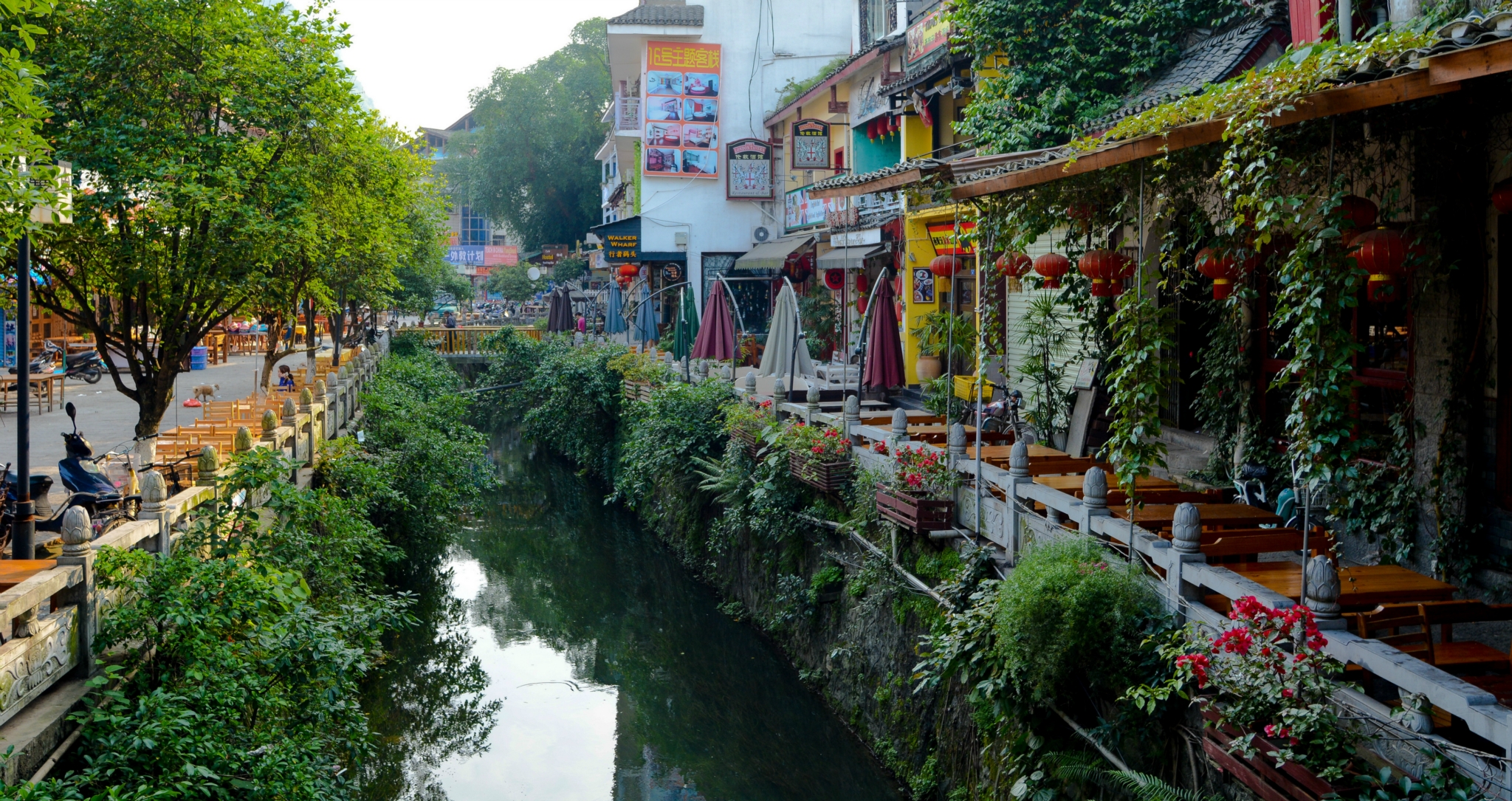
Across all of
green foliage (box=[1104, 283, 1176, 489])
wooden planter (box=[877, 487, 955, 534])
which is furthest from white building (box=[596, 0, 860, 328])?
green foliage (box=[1104, 283, 1176, 489])

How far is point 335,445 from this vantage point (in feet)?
54.5

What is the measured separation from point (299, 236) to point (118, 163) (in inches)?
89.1

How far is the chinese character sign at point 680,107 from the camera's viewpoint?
→ 32.8 metres

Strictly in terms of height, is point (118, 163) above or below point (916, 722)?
above

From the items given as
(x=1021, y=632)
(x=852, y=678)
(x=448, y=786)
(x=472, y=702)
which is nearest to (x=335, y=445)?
(x=472, y=702)

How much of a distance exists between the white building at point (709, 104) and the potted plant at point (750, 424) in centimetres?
1778

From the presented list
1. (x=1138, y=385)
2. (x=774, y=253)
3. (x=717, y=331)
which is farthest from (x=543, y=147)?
(x=1138, y=385)

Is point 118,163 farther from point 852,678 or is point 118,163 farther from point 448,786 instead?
point 852,678

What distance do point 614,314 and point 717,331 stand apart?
554 inches

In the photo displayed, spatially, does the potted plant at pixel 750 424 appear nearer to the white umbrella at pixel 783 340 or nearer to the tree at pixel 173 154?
the white umbrella at pixel 783 340

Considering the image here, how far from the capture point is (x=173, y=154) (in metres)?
13.0

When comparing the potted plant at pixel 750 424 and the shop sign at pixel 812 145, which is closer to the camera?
the potted plant at pixel 750 424

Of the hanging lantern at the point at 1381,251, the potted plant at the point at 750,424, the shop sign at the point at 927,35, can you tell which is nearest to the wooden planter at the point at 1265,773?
the hanging lantern at the point at 1381,251

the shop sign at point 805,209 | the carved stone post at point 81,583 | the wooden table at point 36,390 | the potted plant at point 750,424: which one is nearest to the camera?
the carved stone post at point 81,583
